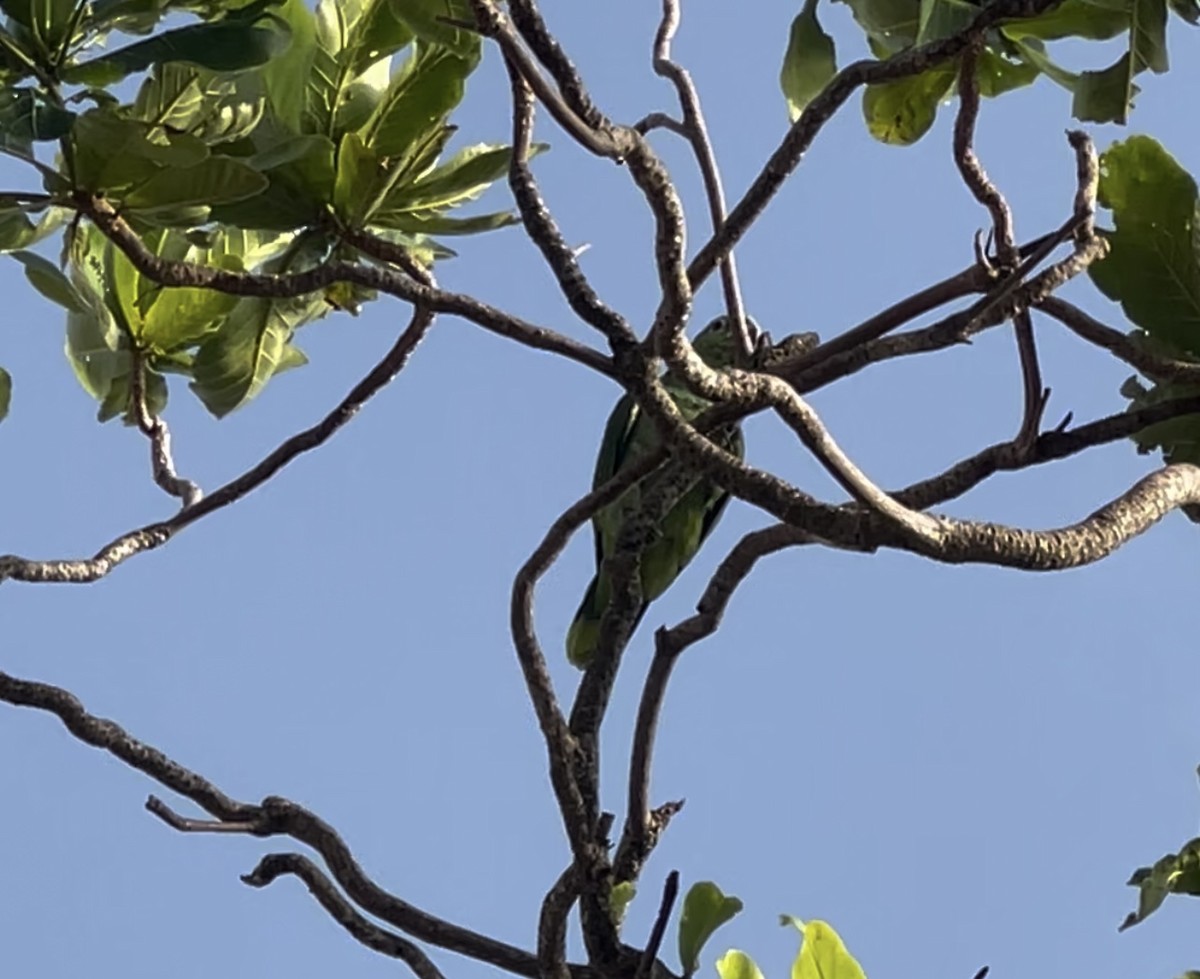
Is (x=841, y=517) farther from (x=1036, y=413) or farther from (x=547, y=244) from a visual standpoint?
(x=547, y=244)

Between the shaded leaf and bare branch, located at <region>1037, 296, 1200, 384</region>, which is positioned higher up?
the shaded leaf

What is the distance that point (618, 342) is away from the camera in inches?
71.9

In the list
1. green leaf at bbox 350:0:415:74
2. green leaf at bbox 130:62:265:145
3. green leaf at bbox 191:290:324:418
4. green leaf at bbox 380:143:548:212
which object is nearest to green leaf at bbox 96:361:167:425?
green leaf at bbox 191:290:324:418

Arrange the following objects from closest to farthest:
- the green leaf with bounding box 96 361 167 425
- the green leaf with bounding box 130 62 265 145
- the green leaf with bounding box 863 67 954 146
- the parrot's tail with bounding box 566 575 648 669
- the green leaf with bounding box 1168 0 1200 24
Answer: the green leaf with bounding box 1168 0 1200 24
the green leaf with bounding box 130 62 265 145
the green leaf with bounding box 863 67 954 146
the green leaf with bounding box 96 361 167 425
the parrot's tail with bounding box 566 575 648 669

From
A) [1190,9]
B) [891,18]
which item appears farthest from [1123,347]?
[891,18]

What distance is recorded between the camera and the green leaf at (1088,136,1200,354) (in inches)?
85.9

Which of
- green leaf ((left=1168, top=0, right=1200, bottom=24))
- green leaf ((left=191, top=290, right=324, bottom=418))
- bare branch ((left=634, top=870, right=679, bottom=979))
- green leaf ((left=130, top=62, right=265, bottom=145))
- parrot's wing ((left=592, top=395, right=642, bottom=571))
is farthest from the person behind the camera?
parrot's wing ((left=592, top=395, right=642, bottom=571))

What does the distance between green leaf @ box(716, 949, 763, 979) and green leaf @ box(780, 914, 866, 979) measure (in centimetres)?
12

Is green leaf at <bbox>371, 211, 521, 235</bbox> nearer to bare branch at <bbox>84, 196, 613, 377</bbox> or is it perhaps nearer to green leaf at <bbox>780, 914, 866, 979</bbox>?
bare branch at <bbox>84, 196, 613, 377</bbox>

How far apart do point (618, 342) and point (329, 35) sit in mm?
802

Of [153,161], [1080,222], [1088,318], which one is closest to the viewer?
[1080,222]

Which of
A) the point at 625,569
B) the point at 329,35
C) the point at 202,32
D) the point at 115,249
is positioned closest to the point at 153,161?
the point at 202,32

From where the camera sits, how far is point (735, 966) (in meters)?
2.22

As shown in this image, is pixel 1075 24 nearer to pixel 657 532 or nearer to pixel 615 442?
pixel 657 532
